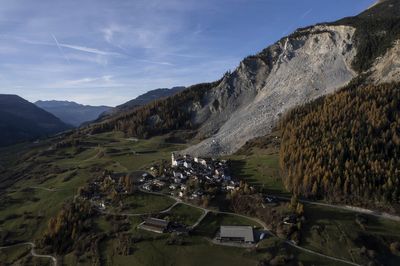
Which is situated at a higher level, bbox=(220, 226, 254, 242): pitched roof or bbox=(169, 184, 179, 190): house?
bbox=(169, 184, 179, 190): house

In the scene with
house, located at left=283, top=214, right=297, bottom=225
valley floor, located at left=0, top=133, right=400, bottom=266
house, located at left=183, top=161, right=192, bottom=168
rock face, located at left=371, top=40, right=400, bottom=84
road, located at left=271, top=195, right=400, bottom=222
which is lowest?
valley floor, located at left=0, top=133, right=400, bottom=266

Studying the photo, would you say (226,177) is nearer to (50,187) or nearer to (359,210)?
(359,210)

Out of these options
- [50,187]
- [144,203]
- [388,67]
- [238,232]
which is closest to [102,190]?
[144,203]

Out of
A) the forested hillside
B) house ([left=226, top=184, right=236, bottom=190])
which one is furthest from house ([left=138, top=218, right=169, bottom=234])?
the forested hillside

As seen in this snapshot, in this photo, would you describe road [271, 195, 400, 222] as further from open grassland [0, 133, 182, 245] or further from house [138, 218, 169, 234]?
open grassland [0, 133, 182, 245]

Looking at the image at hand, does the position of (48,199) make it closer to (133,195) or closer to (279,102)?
(133,195)

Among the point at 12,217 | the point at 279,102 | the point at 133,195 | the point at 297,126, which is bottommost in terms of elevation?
the point at 12,217

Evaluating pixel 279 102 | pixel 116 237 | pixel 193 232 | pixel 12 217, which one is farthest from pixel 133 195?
pixel 279 102

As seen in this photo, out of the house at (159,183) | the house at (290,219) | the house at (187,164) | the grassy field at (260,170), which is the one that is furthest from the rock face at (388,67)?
the house at (159,183)
